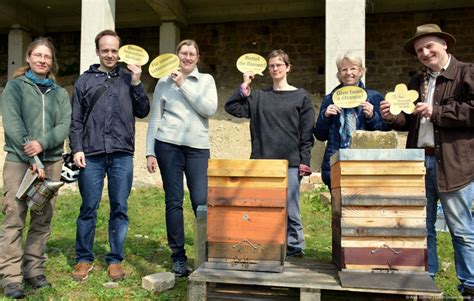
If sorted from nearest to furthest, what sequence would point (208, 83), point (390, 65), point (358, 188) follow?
point (358, 188)
point (208, 83)
point (390, 65)

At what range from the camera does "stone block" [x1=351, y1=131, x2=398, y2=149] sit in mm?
2432

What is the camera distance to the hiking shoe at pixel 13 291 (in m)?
2.89

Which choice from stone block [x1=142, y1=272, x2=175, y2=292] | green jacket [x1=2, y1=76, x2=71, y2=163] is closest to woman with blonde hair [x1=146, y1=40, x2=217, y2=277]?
stone block [x1=142, y1=272, x2=175, y2=292]

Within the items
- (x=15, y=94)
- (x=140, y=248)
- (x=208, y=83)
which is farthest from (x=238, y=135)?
(x=15, y=94)

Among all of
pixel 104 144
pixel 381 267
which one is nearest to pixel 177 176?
pixel 104 144

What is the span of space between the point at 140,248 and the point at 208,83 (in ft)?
6.57

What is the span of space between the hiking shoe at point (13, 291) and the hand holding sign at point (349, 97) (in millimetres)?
2716

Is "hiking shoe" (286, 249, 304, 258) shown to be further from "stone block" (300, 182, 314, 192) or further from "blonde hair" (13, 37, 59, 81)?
"stone block" (300, 182, 314, 192)

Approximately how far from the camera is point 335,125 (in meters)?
3.20

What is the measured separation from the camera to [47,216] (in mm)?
3170

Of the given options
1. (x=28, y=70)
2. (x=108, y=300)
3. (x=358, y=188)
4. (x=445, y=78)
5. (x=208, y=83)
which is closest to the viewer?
(x=358, y=188)

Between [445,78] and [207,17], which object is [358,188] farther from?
[207,17]

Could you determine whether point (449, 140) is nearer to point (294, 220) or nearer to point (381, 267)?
point (381, 267)

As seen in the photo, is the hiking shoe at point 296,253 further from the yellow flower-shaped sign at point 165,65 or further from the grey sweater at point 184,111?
the yellow flower-shaped sign at point 165,65
